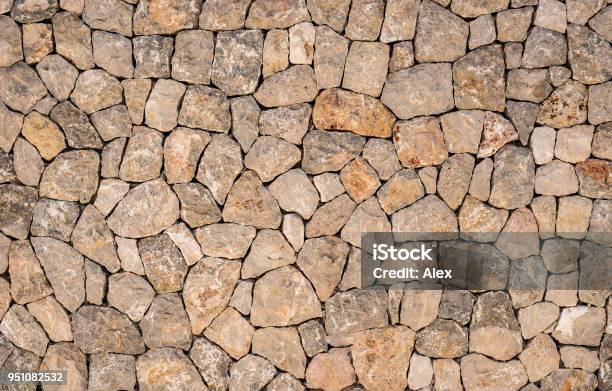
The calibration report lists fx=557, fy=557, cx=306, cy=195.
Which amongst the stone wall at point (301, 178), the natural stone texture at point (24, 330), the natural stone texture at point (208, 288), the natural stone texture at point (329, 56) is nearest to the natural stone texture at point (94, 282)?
the stone wall at point (301, 178)

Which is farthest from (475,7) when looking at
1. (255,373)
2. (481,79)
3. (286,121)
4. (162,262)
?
(255,373)

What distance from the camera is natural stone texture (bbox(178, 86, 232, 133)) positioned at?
3609 mm

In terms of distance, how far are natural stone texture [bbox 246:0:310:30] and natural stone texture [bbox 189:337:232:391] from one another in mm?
2106

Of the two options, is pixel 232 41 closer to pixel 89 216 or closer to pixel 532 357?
pixel 89 216

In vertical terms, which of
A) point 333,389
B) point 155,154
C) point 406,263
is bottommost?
point 333,389

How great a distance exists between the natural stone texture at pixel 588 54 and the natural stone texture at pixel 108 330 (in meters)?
3.33

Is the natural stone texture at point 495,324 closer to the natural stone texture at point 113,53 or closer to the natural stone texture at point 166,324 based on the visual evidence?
the natural stone texture at point 166,324

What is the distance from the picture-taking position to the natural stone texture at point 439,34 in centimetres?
356

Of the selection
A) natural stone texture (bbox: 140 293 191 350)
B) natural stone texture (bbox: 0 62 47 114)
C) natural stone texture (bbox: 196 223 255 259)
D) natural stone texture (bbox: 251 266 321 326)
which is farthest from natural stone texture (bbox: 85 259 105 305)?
natural stone texture (bbox: 0 62 47 114)

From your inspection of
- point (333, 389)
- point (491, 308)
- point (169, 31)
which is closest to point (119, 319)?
point (333, 389)

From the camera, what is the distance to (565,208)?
3.60 meters

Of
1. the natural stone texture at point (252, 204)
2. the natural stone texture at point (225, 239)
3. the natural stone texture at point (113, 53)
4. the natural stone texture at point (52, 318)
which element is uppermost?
the natural stone texture at point (113, 53)

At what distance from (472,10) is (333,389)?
8.58 feet

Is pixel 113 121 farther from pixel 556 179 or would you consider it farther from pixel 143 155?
pixel 556 179
